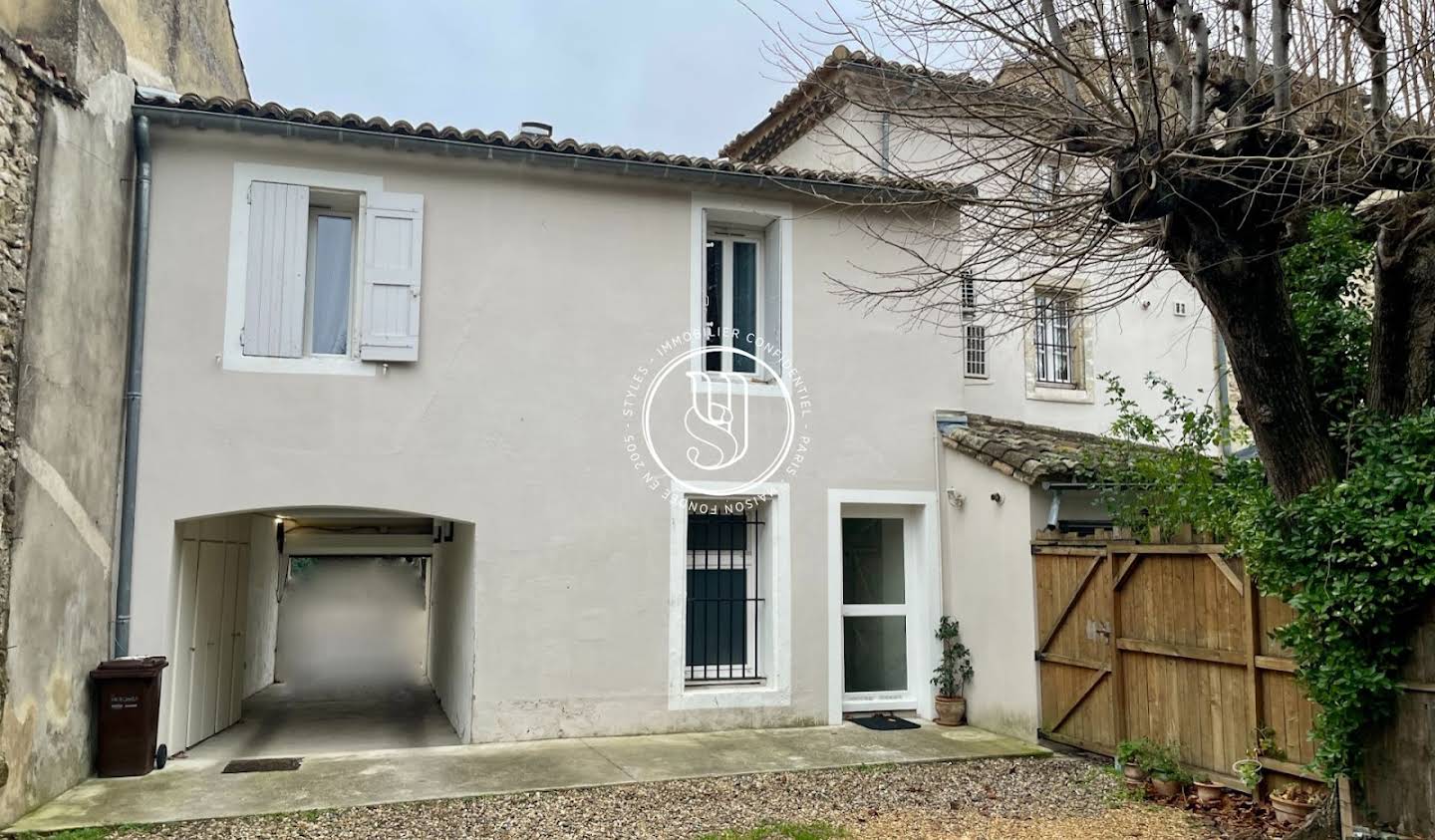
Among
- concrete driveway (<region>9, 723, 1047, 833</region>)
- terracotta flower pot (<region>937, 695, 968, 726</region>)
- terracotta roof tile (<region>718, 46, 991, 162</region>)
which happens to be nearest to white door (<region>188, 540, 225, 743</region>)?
concrete driveway (<region>9, 723, 1047, 833</region>)

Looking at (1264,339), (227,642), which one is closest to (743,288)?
(1264,339)

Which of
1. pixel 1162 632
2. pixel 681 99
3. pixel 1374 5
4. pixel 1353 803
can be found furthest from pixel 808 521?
pixel 1374 5

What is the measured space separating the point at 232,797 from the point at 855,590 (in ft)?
19.5

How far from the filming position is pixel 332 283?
334 inches

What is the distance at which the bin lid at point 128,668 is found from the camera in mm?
7000

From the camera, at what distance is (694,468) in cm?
911

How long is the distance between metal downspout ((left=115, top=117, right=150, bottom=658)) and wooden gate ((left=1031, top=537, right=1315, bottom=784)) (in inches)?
290

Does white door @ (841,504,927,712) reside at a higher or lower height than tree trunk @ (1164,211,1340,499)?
lower

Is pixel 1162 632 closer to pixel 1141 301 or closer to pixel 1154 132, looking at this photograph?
pixel 1154 132

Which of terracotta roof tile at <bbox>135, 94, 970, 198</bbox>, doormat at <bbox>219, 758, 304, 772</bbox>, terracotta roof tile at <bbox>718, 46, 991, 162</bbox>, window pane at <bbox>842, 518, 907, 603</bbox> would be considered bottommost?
doormat at <bbox>219, 758, 304, 772</bbox>

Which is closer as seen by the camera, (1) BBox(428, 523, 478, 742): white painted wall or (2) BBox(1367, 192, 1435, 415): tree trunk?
(2) BBox(1367, 192, 1435, 415): tree trunk

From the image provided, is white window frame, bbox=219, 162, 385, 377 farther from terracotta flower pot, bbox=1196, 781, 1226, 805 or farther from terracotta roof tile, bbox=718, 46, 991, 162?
terracotta flower pot, bbox=1196, 781, 1226, 805

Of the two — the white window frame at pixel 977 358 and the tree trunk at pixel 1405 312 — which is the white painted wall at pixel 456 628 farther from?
the tree trunk at pixel 1405 312

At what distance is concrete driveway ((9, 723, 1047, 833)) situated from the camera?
637cm
